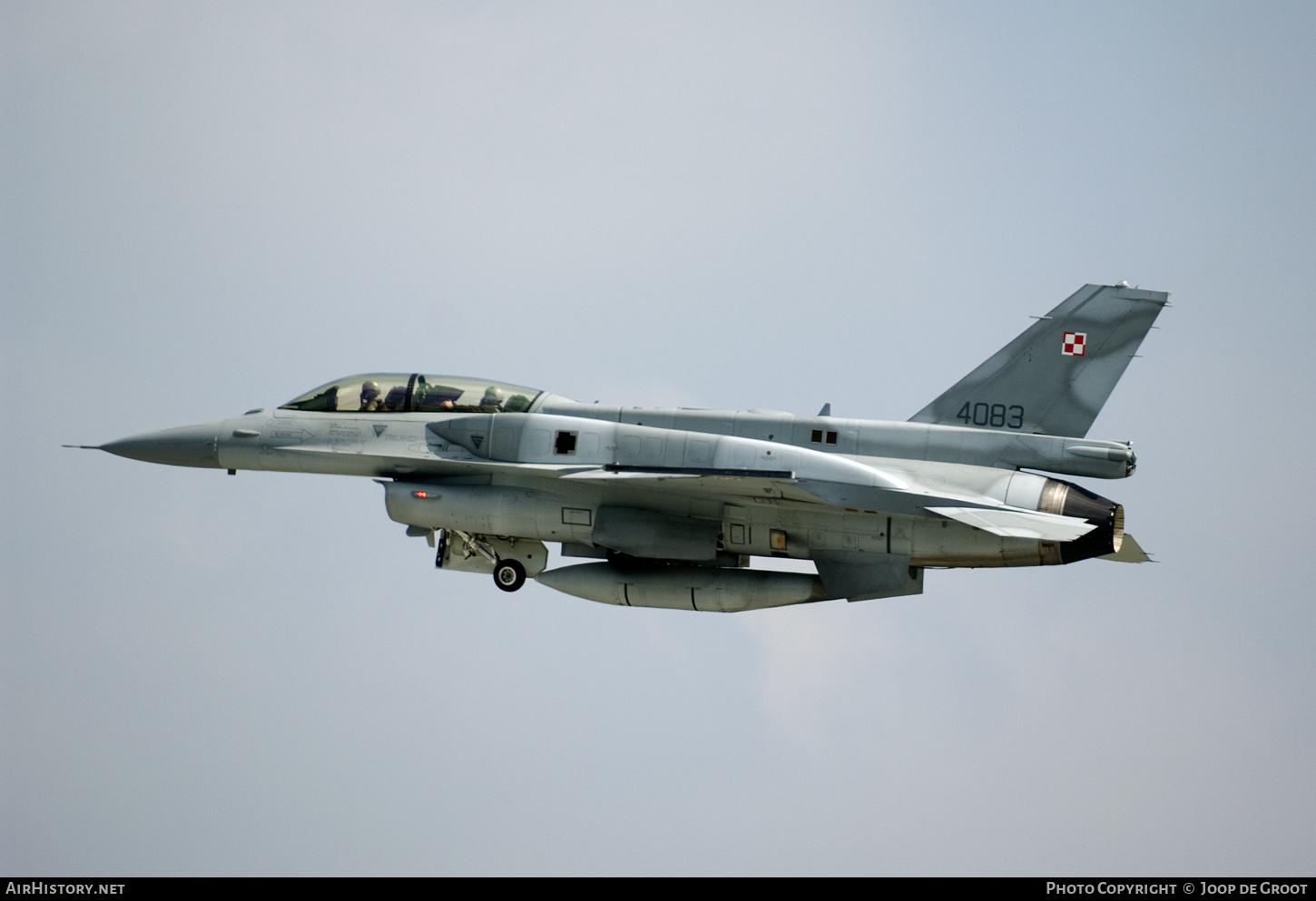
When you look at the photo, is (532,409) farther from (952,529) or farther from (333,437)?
(952,529)

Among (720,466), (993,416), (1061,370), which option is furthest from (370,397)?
(1061,370)

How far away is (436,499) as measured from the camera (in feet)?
63.5

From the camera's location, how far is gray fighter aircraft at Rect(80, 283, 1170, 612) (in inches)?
734

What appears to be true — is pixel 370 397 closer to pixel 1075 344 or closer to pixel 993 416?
pixel 993 416

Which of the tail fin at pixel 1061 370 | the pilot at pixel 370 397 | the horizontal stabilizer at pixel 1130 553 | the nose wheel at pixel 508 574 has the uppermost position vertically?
the tail fin at pixel 1061 370

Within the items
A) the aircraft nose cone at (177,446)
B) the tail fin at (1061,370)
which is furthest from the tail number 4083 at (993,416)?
the aircraft nose cone at (177,446)

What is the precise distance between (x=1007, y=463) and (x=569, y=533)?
17.9ft

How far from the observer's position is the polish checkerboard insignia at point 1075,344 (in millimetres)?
19484

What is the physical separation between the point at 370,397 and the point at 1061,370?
8758 mm

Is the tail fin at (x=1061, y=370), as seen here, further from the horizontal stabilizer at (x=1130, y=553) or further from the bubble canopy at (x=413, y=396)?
the bubble canopy at (x=413, y=396)

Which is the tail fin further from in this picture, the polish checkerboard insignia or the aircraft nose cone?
the aircraft nose cone

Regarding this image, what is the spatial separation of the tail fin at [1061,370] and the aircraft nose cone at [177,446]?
29.7 ft

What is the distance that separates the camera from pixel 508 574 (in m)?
20.2
